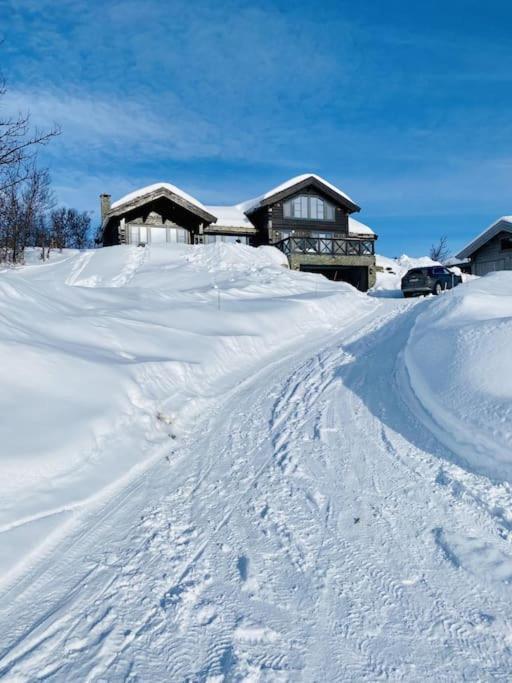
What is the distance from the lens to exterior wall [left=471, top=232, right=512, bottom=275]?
27.7 meters

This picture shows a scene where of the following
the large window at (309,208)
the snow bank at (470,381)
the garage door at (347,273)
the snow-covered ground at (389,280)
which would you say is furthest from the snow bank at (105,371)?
the large window at (309,208)

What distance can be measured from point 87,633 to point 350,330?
9741 millimetres

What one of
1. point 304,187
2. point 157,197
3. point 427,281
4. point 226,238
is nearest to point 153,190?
point 157,197

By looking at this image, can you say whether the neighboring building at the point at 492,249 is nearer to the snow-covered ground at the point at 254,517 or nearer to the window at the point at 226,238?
the window at the point at 226,238

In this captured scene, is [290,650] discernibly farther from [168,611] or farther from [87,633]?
[87,633]

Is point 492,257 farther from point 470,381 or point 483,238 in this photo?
point 470,381

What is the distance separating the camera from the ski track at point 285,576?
2465mm

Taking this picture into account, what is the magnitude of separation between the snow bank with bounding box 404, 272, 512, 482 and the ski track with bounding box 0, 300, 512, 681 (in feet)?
0.92

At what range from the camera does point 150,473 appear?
479 cm

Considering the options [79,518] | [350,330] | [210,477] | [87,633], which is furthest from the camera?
[350,330]

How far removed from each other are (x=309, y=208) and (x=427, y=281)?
11.6 m

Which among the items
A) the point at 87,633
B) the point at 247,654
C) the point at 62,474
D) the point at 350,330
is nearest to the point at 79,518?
the point at 62,474

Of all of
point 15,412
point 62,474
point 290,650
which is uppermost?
point 15,412

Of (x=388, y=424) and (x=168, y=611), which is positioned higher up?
(x=388, y=424)
